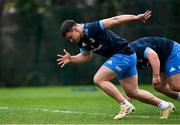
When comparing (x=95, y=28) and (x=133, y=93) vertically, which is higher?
(x=95, y=28)

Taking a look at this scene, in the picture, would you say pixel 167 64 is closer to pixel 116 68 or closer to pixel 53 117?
pixel 116 68

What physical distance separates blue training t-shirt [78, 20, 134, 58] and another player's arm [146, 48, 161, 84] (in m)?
0.33

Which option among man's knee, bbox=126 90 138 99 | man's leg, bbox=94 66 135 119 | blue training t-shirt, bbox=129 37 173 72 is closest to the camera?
man's leg, bbox=94 66 135 119

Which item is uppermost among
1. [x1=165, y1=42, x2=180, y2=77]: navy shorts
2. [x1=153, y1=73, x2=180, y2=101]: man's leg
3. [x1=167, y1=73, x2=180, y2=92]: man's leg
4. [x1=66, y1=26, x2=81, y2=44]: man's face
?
[x1=66, y1=26, x2=81, y2=44]: man's face

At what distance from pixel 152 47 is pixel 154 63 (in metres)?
0.77

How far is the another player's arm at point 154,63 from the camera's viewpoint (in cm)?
1172

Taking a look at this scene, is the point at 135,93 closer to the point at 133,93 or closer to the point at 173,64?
the point at 133,93

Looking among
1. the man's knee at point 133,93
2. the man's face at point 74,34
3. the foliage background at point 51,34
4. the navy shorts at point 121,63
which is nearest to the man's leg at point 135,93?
the man's knee at point 133,93

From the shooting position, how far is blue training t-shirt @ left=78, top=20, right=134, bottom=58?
463 inches

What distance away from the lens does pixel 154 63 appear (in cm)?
1191

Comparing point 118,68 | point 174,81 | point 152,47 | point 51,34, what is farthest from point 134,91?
point 51,34

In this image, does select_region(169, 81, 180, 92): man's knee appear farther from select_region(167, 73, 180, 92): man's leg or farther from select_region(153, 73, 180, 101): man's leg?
select_region(153, 73, 180, 101): man's leg

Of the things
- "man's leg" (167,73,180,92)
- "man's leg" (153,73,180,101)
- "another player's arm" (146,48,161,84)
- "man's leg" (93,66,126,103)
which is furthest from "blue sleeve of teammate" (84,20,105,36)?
"man's leg" (153,73,180,101)

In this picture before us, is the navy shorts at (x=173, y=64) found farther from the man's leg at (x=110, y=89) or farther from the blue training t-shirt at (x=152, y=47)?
the man's leg at (x=110, y=89)
